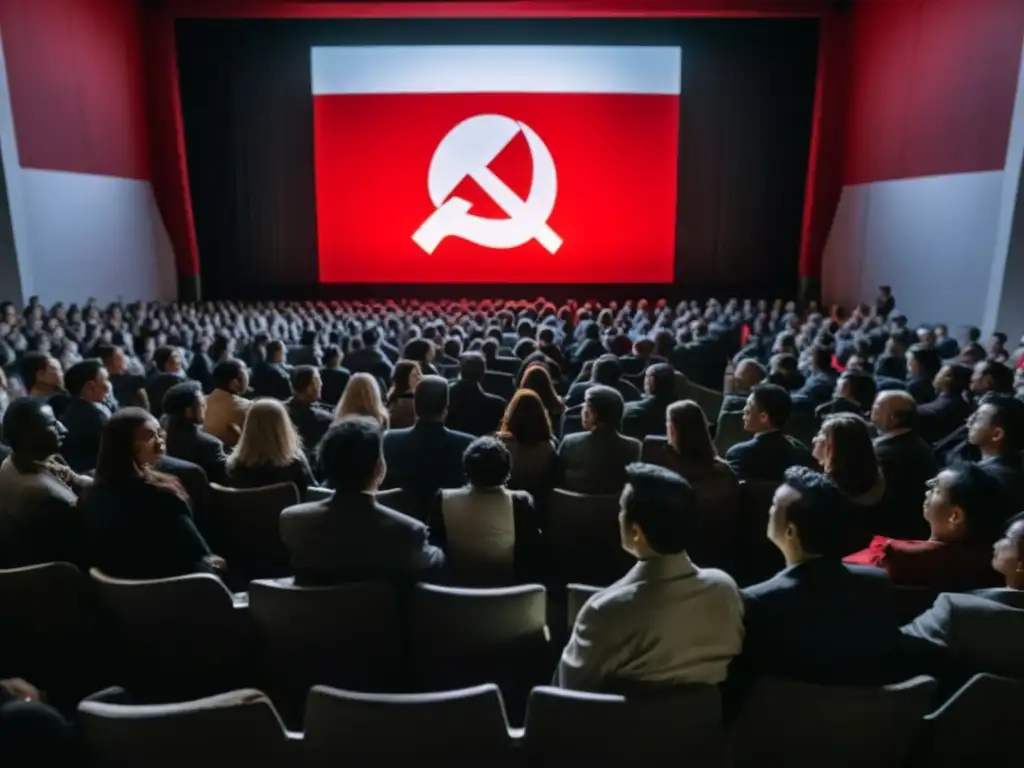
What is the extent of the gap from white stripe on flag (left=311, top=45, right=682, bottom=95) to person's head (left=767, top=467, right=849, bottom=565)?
15295 mm

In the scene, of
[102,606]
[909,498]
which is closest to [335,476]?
[102,606]

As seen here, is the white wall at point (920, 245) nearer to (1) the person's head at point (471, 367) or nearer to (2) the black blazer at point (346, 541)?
(1) the person's head at point (471, 367)

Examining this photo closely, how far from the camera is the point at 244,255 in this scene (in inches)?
685

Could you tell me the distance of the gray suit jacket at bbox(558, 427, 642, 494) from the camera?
4219 mm

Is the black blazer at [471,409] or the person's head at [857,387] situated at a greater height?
the person's head at [857,387]

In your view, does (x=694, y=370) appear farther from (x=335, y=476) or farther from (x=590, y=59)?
(x=590, y=59)

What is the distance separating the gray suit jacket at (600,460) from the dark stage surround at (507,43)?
42.9 ft

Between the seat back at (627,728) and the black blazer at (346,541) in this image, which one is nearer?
the seat back at (627,728)

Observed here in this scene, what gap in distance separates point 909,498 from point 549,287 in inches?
535

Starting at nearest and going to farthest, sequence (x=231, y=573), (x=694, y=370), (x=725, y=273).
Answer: (x=231, y=573) < (x=694, y=370) < (x=725, y=273)

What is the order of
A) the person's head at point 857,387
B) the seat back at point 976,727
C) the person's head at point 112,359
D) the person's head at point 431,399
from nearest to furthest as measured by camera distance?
the seat back at point 976,727 → the person's head at point 431,399 → the person's head at point 857,387 → the person's head at point 112,359

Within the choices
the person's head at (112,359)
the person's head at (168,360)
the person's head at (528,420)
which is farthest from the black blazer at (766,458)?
the person's head at (112,359)

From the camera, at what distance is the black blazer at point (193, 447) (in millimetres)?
4086

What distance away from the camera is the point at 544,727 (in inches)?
78.2
